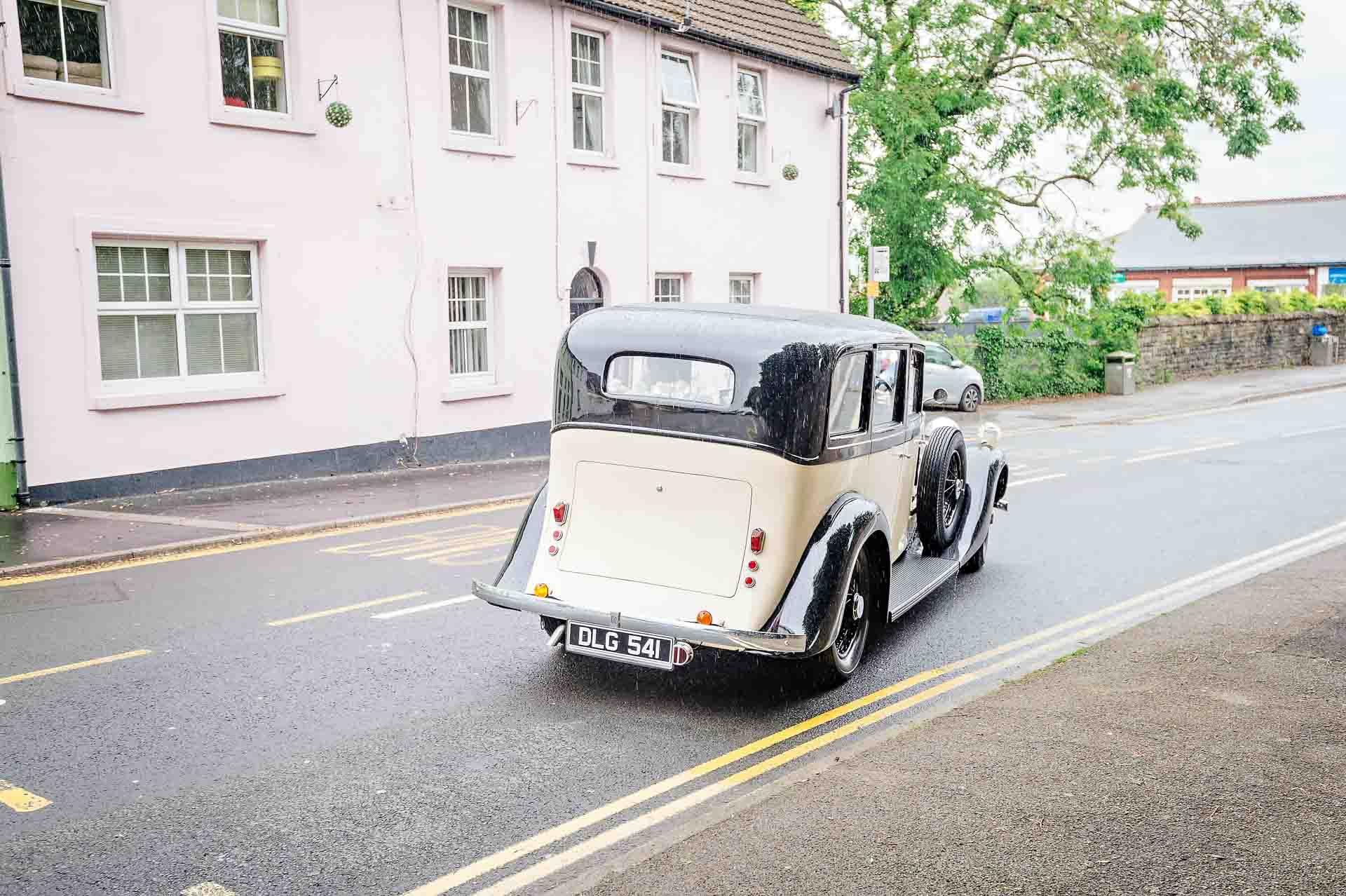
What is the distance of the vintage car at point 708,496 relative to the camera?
614 centimetres

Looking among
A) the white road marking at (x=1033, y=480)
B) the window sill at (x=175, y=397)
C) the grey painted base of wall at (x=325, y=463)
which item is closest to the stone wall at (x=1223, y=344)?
the white road marking at (x=1033, y=480)

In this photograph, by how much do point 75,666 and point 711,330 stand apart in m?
4.07

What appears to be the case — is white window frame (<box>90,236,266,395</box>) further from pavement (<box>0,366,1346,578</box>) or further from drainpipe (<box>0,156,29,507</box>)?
pavement (<box>0,366,1346,578</box>)

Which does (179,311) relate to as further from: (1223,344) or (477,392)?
(1223,344)

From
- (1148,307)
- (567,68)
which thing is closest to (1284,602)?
(567,68)

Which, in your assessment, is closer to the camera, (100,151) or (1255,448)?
(100,151)

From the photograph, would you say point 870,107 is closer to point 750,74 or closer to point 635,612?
point 750,74

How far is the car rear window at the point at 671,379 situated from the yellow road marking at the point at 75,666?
3215 mm

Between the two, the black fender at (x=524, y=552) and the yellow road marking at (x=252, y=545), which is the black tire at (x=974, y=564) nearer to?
the black fender at (x=524, y=552)

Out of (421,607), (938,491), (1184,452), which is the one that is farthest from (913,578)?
(1184,452)

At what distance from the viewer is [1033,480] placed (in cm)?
1516

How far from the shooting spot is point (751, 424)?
6.24m

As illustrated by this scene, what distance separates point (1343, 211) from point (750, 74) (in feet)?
187

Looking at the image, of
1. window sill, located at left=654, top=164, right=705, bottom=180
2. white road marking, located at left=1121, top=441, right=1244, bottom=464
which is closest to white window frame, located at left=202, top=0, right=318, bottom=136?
window sill, located at left=654, top=164, right=705, bottom=180
